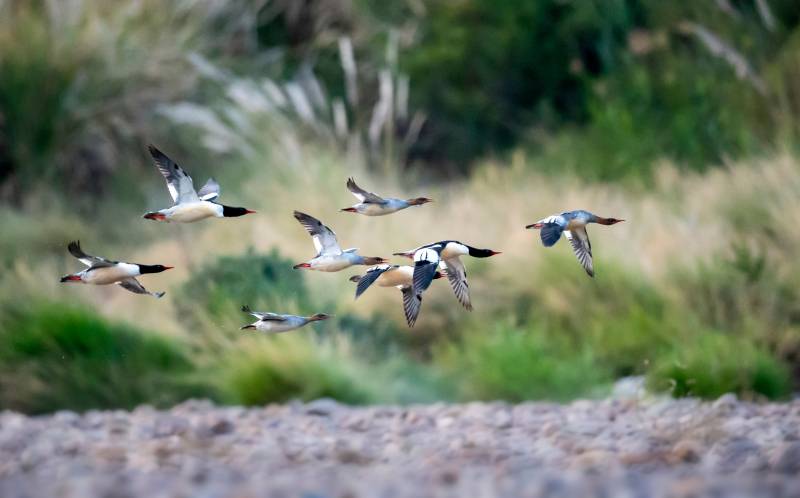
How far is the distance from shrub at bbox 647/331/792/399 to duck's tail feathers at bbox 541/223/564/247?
3.75m

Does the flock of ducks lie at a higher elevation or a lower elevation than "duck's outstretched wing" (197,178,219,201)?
lower

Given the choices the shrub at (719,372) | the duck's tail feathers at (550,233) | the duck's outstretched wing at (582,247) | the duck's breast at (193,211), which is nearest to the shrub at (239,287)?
the shrub at (719,372)

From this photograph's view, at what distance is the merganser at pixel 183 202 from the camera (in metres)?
3.91

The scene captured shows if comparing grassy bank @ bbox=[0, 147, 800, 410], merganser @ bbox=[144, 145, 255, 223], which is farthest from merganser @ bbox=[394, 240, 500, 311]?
grassy bank @ bbox=[0, 147, 800, 410]

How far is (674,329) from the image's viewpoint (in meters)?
8.88

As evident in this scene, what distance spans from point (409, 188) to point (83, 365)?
6.01 meters

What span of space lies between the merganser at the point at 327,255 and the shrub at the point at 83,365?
4.44m

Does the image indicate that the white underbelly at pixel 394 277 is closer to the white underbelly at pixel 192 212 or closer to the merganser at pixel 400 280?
the merganser at pixel 400 280

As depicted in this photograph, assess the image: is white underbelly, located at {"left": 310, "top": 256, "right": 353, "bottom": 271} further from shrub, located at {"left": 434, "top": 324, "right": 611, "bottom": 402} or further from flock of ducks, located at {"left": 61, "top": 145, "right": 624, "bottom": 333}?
shrub, located at {"left": 434, "top": 324, "right": 611, "bottom": 402}

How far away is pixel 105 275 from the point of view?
409 centimetres

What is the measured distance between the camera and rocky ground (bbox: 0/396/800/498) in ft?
13.3

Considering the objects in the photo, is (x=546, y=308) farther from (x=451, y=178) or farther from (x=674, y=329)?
(x=451, y=178)

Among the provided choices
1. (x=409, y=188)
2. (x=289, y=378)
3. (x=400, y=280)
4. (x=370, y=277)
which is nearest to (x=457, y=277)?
(x=400, y=280)

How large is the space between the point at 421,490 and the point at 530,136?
13140 mm
